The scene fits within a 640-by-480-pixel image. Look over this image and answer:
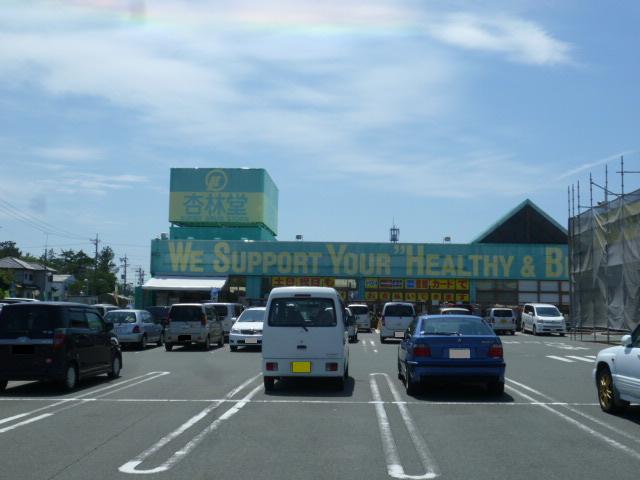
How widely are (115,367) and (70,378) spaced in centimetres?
266

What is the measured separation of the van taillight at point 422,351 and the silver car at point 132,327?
1663 centimetres

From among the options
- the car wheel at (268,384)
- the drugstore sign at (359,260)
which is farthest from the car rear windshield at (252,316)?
the drugstore sign at (359,260)

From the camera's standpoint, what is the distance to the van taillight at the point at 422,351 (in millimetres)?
12883

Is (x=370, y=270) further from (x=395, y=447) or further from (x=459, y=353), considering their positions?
(x=395, y=447)

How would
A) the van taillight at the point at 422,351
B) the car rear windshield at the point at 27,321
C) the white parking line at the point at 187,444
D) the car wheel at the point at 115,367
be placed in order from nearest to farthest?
the white parking line at the point at 187,444 → the van taillight at the point at 422,351 → the car rear windshield at the point at 27,321 → the car wheel at the point at 115,367

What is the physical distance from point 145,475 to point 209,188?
5472cm

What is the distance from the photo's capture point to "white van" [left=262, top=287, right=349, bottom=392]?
1404cm

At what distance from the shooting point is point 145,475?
695cm

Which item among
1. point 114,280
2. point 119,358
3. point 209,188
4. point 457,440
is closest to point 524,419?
point 457,440

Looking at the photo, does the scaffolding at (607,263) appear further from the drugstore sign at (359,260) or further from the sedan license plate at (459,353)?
the sedan license plate at (459,353)

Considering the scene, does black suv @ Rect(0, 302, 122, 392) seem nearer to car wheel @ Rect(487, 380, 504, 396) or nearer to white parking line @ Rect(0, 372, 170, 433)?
white parking line @ Rect(0, 372, 170, 433)

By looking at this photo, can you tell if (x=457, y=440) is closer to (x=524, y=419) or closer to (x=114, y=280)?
(x=524, y=419)

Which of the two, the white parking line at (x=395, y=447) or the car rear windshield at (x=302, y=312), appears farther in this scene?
the car rear windshield at (x=302, y=312)

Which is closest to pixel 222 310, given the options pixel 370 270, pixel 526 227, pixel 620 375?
pixel 370 270
